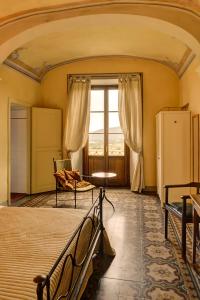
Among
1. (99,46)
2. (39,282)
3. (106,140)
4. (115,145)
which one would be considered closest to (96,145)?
(106,140)

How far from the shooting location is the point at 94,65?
21.8ft

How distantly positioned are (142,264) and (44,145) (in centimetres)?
430

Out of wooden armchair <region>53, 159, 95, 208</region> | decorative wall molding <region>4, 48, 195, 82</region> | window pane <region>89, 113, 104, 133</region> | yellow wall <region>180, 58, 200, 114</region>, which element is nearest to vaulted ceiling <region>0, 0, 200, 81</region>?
yellow wall <region>180, 58, 200, 114</region>

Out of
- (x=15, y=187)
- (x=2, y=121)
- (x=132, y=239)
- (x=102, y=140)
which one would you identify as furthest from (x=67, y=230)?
(x=102, y=140)

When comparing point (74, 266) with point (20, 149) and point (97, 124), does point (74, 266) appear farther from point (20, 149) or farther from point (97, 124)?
point (97, 124)

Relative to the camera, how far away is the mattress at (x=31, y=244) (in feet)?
4.43

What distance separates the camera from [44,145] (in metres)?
6.38

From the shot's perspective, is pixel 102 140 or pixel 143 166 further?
pixel 102 140

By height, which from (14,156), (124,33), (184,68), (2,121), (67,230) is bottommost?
(67,230)

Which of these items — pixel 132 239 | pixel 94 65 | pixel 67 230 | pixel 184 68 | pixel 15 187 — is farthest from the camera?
pixel 94 65

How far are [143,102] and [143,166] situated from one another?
5.41ft

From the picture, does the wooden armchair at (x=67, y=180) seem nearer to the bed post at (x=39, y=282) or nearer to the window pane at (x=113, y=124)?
the window pane at (x=113, y=124)

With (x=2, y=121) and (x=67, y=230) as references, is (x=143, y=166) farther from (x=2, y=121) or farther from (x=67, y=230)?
(x=67, y=230)

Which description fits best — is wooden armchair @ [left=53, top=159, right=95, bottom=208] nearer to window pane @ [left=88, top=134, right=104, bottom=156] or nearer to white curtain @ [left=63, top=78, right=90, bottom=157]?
white curtain @ [left=63, top=78, right=90, bottom=157]
